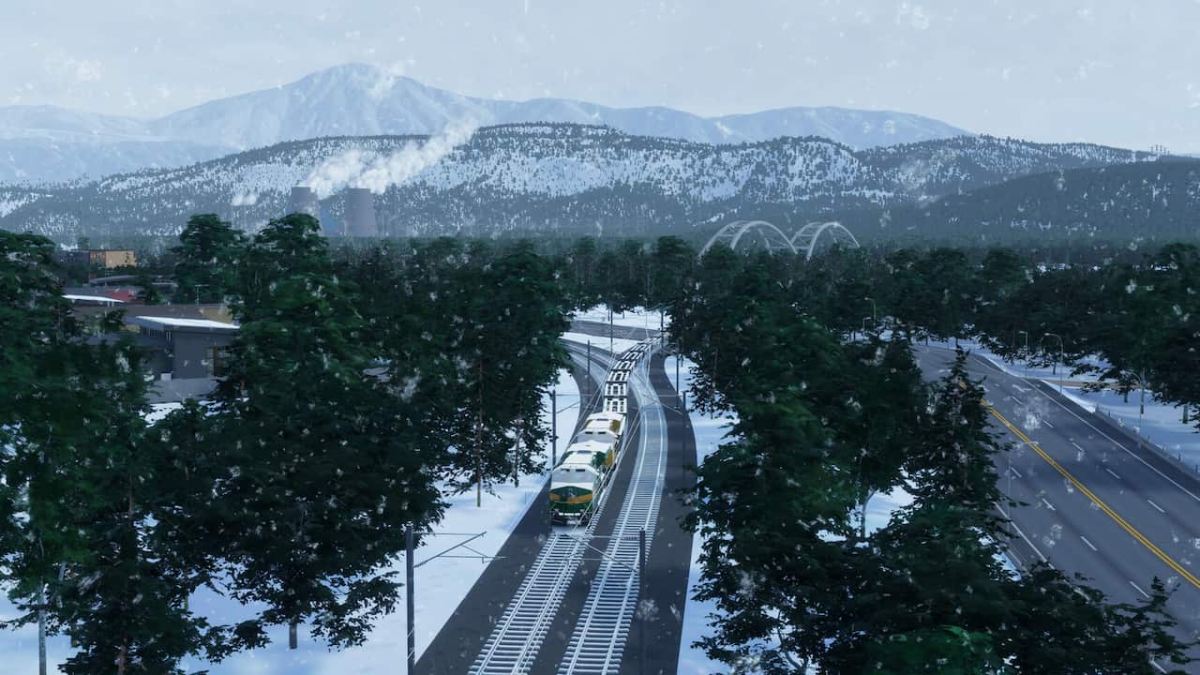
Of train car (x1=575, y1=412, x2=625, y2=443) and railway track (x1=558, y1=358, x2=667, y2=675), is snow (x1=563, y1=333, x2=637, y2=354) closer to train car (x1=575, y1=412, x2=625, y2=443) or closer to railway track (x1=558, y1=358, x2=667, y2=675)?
train car (x1=575, y1=412, x2=625, y2=443)

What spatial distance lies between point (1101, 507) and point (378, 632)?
39.3 meters

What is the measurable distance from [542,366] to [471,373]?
4464mm

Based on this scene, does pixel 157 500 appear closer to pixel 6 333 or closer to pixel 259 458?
pixel 259 458

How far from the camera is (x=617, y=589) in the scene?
38.9 m

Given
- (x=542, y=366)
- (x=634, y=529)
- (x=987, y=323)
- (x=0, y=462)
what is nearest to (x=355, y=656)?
(x=0, y=462)

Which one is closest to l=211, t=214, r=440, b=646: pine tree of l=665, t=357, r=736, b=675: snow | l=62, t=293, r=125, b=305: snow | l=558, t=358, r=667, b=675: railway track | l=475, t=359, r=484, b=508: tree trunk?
l=558, t=358, r=667, b=675: railway track

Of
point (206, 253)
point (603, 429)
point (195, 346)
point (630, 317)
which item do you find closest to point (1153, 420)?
point (603, 429)

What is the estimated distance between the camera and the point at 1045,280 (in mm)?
108125

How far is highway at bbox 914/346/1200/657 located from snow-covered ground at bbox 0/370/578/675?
22025 mm

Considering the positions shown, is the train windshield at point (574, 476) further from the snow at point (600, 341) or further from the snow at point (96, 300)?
the snow at point (600, 341)

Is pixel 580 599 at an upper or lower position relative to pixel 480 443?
lower

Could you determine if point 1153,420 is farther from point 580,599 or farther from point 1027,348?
point 580,599

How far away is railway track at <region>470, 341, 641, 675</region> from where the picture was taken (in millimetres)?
32094

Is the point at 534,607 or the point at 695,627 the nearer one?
the point at 695,627
